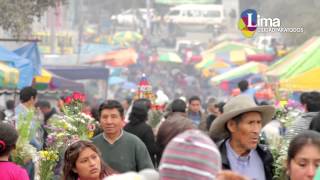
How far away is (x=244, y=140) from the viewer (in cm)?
563

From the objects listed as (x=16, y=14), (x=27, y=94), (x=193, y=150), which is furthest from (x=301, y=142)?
(x=16, y=14)

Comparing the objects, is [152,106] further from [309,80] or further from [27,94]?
[27,94]

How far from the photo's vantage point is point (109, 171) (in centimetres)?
596

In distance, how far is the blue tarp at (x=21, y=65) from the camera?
51.8 ft

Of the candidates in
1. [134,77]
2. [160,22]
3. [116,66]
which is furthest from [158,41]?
[116,66]

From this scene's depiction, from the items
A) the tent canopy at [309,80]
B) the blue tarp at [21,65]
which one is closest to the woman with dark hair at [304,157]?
the blue tarp at [21,65]

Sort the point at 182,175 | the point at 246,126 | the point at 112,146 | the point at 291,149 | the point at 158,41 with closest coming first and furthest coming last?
the point at 182,175 → the point at 291,149 → the point at 246,126 → the point at 112,146 → the point at 158,41

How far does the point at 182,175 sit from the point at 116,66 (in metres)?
37.1

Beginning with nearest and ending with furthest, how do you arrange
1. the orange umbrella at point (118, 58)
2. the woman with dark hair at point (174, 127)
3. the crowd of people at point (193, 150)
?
the crowd of people at point (193, 150) → the woman with dark hair at point (174, 127) → the orange umbrella at point (118, 58)

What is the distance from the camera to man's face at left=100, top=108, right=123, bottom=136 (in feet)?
25.6

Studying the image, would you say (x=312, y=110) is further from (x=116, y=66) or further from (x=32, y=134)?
(x=116, y=66)

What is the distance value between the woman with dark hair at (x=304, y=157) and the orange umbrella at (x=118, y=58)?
3461 centimetres

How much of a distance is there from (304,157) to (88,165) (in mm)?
1779

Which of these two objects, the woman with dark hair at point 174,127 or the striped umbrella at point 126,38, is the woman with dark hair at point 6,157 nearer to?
the woman with dark hair at point 174,127
